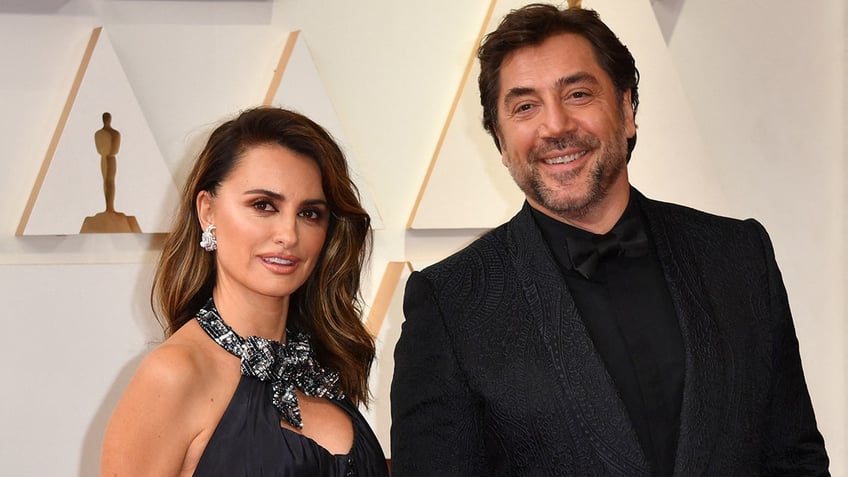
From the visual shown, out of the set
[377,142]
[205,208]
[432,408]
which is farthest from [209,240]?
[377,142]

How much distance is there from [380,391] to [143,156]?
38.4 inches

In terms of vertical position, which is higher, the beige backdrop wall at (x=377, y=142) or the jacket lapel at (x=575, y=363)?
the beige backdrop wall at (x=377, y=142)

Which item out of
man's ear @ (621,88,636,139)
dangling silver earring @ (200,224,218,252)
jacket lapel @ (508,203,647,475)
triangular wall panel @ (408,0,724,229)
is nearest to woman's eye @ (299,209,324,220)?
dangling silver earring @ (200,224,218,252)

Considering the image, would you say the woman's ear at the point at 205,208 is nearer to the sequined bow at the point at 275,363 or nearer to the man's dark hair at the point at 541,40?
the sequined bow at the point at 275,363

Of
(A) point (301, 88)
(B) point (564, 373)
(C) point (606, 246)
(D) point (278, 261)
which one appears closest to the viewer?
(B) point (564, 373)

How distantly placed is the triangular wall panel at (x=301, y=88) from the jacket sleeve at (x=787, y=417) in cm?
160

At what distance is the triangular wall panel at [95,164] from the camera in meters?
2.85

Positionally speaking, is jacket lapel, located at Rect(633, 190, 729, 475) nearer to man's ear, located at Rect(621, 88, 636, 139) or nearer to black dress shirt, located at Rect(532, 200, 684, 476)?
black dress shirt, located at Rect(532, 200, 684, 476)

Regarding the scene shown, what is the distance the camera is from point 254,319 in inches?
76.6

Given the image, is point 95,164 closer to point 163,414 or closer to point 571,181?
point 163,414

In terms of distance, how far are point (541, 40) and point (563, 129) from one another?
21 centimetres

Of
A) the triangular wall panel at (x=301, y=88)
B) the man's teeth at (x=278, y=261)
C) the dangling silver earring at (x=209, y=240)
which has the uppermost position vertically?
the triangular wall panel at (x=301, y=88)

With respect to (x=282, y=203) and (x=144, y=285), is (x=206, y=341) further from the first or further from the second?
(x=144, y=285)

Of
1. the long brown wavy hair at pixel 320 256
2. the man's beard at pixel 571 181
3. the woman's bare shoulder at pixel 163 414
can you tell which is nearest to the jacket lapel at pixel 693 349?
the man's beard at pixel 571 181
